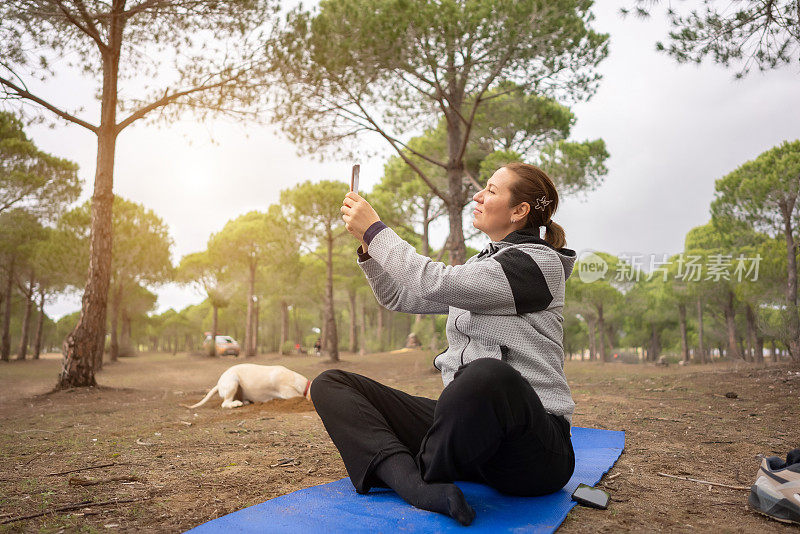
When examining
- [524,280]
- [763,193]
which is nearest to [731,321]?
[763,193]

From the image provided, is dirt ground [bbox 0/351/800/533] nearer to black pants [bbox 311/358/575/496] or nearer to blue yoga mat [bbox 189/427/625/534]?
blue yoga mat [bbox 189/427/625/534]

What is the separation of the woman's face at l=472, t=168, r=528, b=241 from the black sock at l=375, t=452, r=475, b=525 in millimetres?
931

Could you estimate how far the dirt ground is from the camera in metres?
1.90

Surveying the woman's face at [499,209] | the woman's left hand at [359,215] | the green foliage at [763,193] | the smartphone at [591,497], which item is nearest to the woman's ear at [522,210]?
the woman's face at [499,209]

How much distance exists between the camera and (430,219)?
799 inches

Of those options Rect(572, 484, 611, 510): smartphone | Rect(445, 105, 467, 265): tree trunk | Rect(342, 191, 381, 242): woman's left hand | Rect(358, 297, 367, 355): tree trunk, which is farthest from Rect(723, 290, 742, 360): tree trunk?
Rect(342, 191, 381, 242): woman's left hand

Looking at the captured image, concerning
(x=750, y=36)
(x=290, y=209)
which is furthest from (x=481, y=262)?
(x=290, y=209)

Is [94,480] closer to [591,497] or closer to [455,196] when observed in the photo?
[591,497]

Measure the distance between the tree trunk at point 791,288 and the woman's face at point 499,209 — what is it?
30.8ft

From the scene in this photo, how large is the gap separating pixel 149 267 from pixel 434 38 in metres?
16.5

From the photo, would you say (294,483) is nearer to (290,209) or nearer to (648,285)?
(290,209)

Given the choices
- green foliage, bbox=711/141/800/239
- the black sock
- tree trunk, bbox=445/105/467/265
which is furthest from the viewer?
green foliage, bbox=711/141/800/239

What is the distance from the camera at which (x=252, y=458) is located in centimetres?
294

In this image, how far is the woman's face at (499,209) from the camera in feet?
6.59
